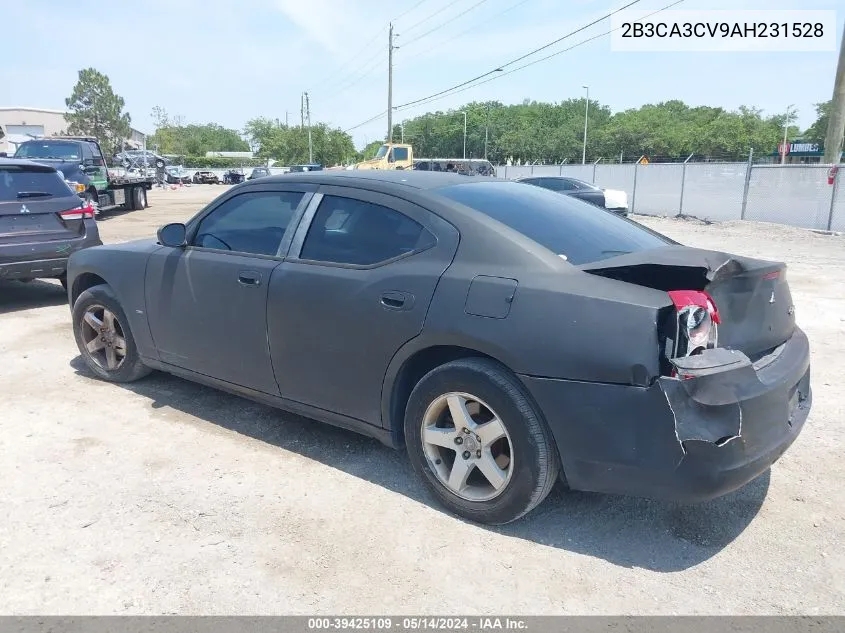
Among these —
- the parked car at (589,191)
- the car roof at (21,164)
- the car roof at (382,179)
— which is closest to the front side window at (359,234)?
the car roof at (382,179)

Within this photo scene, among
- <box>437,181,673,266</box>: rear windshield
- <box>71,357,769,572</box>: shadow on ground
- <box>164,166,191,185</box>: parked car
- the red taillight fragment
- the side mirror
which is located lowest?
<box>71,357,769,572</box>: shadow on ground

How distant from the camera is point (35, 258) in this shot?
277 inches

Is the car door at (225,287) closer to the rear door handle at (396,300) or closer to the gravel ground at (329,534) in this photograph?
the gravel ground at (329,534)

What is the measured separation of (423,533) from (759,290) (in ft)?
6.08

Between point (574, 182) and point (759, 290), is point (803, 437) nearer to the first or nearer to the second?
point (759, 290)

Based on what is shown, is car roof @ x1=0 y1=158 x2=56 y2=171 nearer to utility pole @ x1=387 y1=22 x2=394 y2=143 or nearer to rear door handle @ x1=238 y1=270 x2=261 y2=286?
rear door handle @ x1=238 y1=270 x2=261 y2=286

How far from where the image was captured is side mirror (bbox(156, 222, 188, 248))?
162 inches

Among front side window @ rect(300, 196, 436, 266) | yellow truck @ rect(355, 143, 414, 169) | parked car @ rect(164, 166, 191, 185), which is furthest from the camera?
parked car @ rect(164, 166, 191, 185)

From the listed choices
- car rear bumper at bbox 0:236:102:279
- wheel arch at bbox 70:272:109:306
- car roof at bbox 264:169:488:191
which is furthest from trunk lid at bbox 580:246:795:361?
car rear bumper at bbox 0:236:102:279

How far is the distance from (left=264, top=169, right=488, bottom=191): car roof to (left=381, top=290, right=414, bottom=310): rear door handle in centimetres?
62

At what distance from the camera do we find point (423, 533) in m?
2.94

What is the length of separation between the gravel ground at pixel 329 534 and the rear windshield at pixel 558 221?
49.8 inches

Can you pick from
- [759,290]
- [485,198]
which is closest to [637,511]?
[759,290]

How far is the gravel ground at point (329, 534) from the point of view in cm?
250
